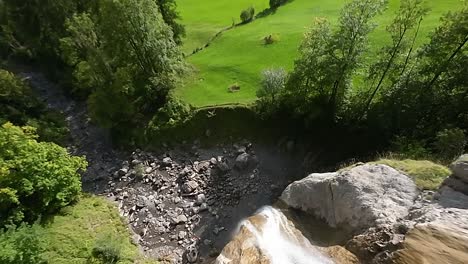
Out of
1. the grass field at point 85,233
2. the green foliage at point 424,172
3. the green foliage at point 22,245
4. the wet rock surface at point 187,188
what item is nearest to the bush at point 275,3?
the wet rock surface at point 187,188

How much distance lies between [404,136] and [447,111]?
354cm

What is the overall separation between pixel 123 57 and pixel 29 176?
578 inches

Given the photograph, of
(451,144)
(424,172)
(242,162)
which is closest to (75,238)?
(242,162)

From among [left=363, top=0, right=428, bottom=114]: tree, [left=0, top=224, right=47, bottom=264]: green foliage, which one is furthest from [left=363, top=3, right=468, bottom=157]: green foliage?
[left=0, top=224, right=47, bottom=264]: green foliage

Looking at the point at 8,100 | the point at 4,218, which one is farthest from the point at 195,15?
the point at 4,218

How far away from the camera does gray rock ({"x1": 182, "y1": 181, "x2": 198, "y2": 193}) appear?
32766mm

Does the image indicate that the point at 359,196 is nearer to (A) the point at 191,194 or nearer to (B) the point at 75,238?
(A) the point at 191,194

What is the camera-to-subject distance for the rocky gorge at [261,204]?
1750cm

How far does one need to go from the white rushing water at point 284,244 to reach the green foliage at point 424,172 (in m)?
6.52

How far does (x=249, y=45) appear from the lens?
4578 centimetres

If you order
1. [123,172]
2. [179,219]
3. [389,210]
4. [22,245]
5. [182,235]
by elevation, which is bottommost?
[182,235]

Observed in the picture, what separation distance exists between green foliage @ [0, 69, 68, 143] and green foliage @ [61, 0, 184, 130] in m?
6.33

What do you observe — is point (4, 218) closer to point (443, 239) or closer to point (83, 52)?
point (83, 52)

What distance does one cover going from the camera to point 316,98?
3212 centimetres
